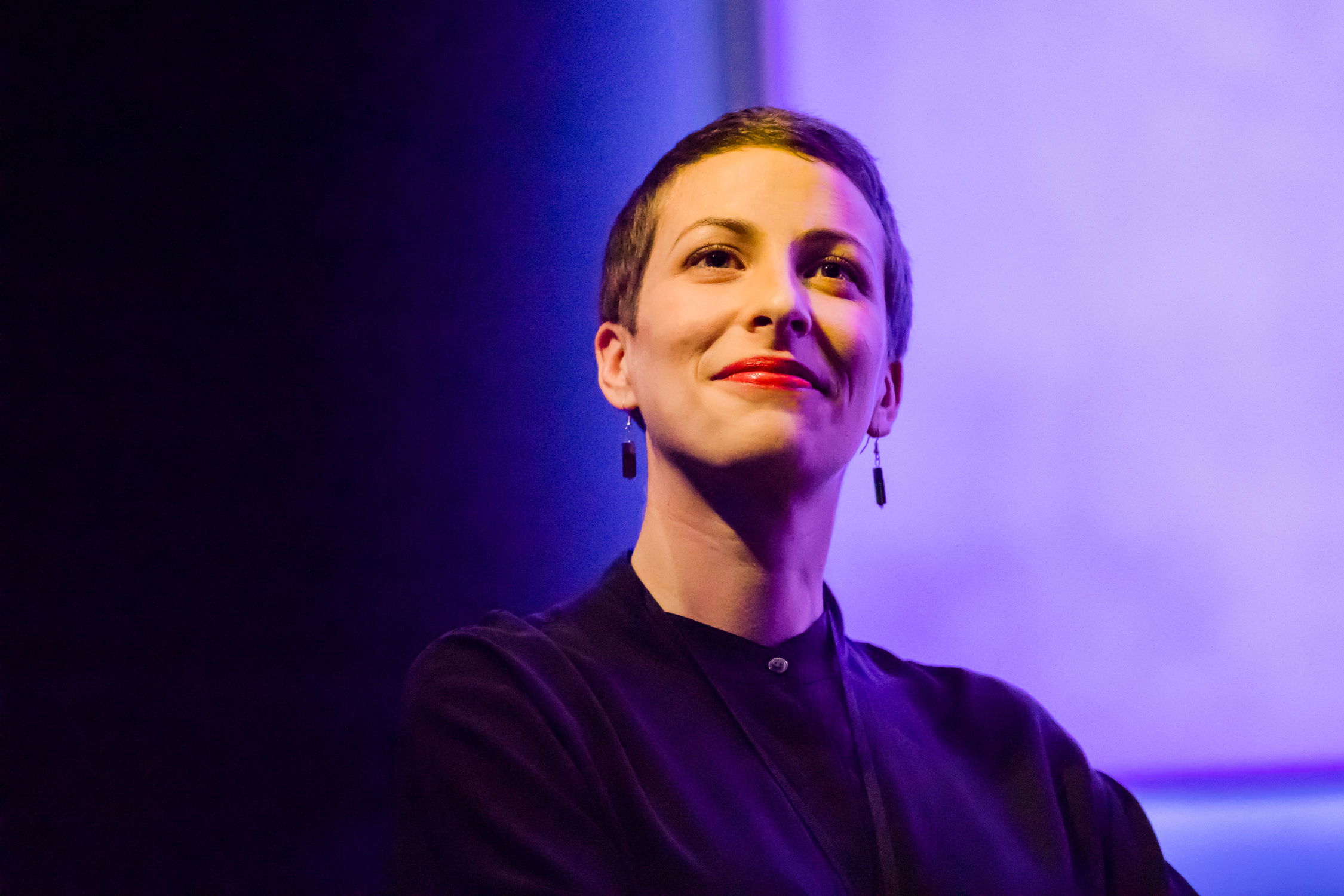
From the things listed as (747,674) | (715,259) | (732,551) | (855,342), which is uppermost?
(715,259)

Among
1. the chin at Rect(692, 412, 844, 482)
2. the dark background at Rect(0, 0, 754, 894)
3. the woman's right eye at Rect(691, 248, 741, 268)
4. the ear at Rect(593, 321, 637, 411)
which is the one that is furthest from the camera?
the ear at Rect(593, 321, 637, 411)

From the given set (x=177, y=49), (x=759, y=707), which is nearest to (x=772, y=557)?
(x=759, y=707)

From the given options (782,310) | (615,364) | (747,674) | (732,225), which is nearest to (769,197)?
(732,225)

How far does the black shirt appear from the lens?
0.83m

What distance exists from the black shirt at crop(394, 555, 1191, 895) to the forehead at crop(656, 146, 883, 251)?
462mm

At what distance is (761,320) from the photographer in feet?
3.40

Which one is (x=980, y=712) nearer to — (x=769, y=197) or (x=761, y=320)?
(x=761, y=320)

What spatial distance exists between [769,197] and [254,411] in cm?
64

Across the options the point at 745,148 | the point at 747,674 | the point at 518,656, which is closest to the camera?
the point at 518,656

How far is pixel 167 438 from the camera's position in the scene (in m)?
0.88

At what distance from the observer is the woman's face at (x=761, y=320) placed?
103 cm

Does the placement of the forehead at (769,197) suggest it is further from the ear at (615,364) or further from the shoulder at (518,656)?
the shoulder at (518,656)

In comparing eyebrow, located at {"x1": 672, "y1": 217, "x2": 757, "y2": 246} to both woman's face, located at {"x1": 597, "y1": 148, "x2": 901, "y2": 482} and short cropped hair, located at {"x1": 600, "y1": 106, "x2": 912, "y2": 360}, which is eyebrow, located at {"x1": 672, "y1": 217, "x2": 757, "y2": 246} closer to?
woman's face, located at {"x1": 597, "y1": 148, "x2": 901, "y2": 482}

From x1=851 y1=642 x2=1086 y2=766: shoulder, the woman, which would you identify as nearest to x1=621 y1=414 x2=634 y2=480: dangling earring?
the woman
